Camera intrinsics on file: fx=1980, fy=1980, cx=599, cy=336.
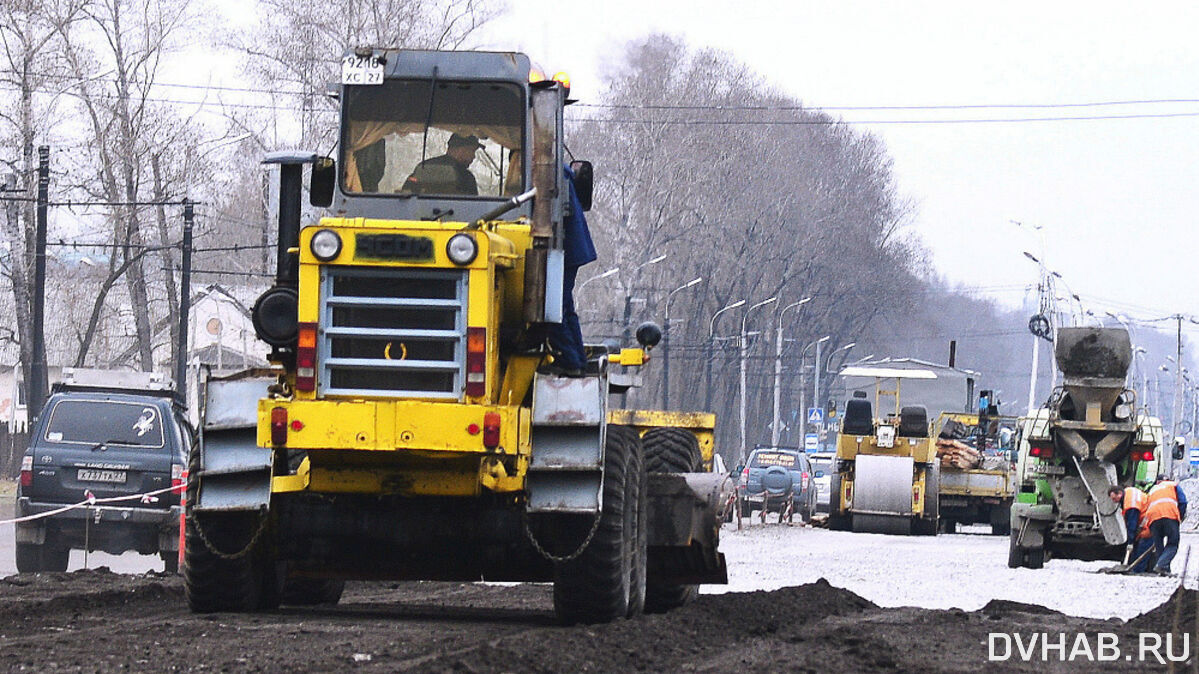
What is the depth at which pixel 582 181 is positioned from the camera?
40.9 feet

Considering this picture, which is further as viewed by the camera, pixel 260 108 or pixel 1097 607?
pixel 260 108

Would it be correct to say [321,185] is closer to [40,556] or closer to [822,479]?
[40,556]

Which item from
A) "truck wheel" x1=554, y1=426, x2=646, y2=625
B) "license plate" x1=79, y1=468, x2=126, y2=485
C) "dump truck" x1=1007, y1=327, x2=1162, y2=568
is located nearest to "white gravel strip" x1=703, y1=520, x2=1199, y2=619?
"dump truck" x1=1007, y1=327, x2=1162, y2=568

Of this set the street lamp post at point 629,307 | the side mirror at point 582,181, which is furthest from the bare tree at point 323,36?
the side mirror at point 582,181

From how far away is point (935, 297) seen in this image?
136375 millimetres

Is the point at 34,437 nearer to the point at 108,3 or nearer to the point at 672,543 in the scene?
the point at 672,543

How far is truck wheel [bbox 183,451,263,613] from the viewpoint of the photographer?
38.8ft

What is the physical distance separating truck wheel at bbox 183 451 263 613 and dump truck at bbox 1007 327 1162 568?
1422 cm

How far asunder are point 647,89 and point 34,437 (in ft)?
178

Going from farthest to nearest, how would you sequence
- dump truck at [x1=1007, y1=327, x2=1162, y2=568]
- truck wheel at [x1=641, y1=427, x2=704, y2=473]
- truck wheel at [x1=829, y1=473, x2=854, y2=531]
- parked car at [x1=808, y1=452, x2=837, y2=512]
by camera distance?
parked car at [x1=808, y1=452, x2=837, y2=512] → truck wheel at [x1=829, y1=473, x2=854, y2=531] → dump truck at [x1=1007, y1=327, x2=1162, y2=568] → truck wheel at [x1=641, y1=427, x2=704, y2=473]

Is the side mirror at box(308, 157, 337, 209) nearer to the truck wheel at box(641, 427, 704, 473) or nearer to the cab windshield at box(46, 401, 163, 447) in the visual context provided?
the truck wheel at box(641, 427, 704, 473)

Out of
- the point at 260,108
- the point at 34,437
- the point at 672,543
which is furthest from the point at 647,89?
the point at 672,543

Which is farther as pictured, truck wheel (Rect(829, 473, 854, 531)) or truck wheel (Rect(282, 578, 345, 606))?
truck wheel (Rect(829, 473, 854, 531))

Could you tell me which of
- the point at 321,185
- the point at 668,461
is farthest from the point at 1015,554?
the point at 321,185
